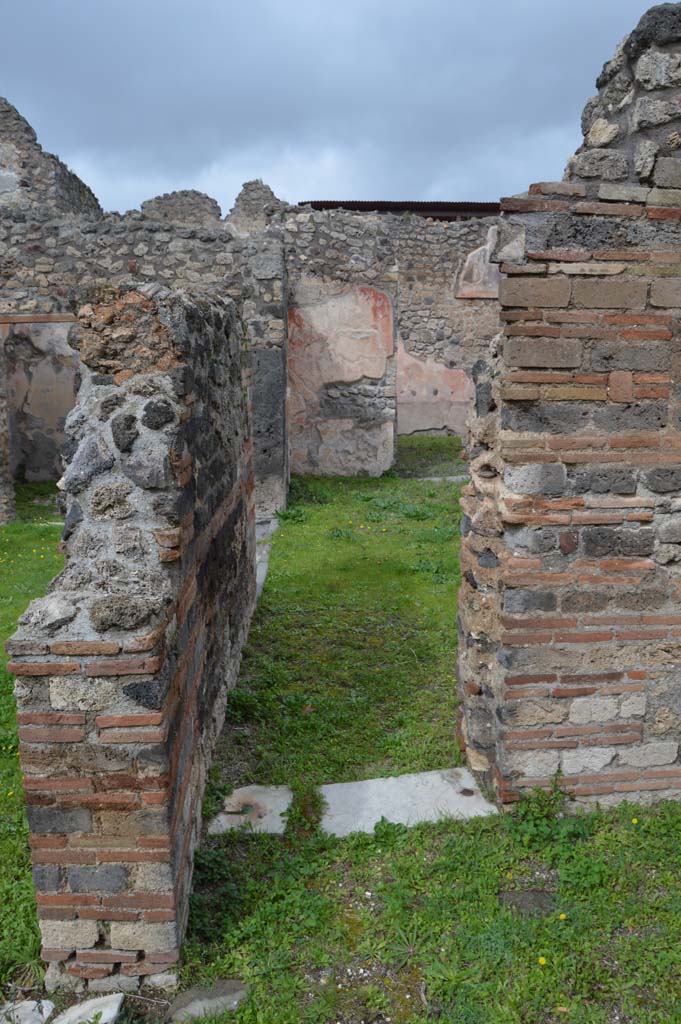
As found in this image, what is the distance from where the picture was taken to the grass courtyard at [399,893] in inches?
90.4

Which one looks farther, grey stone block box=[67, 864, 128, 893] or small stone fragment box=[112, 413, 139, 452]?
small stone fragment box=[112, 413, 139, 452]

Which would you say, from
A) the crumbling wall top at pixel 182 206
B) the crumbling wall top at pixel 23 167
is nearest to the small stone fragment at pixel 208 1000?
the crumbling wall top at pixel 23 167

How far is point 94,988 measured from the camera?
2.38m

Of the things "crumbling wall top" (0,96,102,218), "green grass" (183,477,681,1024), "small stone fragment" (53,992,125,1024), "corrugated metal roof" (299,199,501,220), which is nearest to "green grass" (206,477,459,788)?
"green grass" (183,477,681,1024)

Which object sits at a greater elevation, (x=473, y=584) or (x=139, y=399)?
(x=139, y=399)

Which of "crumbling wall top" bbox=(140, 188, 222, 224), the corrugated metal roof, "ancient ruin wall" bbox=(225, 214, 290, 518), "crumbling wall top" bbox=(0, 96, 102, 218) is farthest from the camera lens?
the corrugated metal roof

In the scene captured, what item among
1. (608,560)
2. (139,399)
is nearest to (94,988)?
(139,399)

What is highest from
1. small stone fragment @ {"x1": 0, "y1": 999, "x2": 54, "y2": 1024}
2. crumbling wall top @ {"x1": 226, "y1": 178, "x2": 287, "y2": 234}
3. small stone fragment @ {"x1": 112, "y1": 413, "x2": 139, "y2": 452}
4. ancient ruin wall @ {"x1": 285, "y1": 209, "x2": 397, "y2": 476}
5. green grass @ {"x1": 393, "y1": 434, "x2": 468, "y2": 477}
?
crumbling wall top @ {"x1": 226, "y1": 178, "x2": 287, "y2": 234}

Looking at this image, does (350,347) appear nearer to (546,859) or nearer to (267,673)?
(267,673)

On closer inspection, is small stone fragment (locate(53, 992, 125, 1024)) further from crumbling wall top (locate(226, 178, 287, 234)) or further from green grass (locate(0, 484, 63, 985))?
crumbling wall top (locate(226, 178, 287, 234))

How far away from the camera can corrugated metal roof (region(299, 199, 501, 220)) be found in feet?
69.5

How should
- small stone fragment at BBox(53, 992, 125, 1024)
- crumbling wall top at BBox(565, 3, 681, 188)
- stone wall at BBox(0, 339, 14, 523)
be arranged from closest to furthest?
1. small stone fragment at BBox(53, 992, 125, 1024)
2. crumbling wall top at BBox(565, 3, 681, 188)
3. stone wall at BBox(0, 339, 14, 523)

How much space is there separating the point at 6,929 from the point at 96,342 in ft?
7.06

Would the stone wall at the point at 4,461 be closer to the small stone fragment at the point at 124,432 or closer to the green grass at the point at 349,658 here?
the green grass at the point at 349,658
